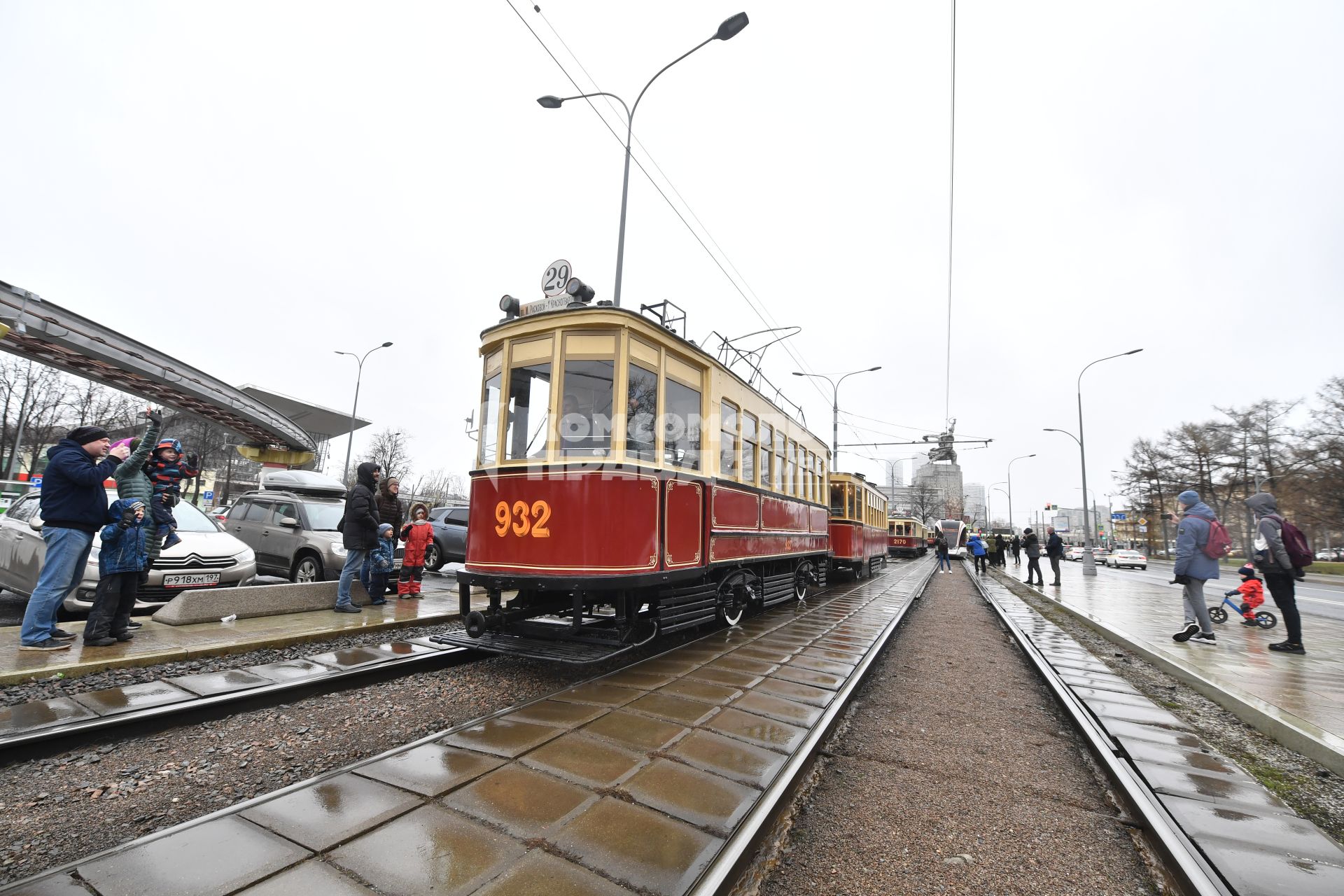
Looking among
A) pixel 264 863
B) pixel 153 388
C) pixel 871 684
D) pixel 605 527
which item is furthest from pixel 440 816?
pixel 153 388

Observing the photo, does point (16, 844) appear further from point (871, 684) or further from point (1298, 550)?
point (1298, 550)

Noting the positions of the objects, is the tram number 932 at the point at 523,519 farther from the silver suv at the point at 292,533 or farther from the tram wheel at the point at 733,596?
the silver suv at the point at 292,533

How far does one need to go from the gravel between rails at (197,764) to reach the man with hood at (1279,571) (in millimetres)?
7595

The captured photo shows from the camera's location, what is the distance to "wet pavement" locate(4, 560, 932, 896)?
206 centimetres

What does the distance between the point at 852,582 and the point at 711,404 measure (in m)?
10.7

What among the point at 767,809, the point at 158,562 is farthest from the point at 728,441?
the point at 158,562

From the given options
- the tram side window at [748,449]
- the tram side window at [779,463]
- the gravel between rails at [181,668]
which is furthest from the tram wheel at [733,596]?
the gravel between rails at [181,668]

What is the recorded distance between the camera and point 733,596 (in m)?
6.92

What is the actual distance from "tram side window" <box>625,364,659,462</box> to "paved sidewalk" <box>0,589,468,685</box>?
11.6ft

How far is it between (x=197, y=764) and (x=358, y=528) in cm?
407

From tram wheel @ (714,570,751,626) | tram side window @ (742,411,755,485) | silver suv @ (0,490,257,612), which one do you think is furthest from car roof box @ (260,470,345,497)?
tram side window @ (742,411,755,485)

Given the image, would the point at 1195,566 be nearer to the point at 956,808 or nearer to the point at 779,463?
the point at 779,463

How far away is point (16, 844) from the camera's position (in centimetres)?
229

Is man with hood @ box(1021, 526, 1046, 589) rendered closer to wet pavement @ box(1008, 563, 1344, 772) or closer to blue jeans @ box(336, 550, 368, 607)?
wet pavement @ box(1008, 563, 1344, 772)
